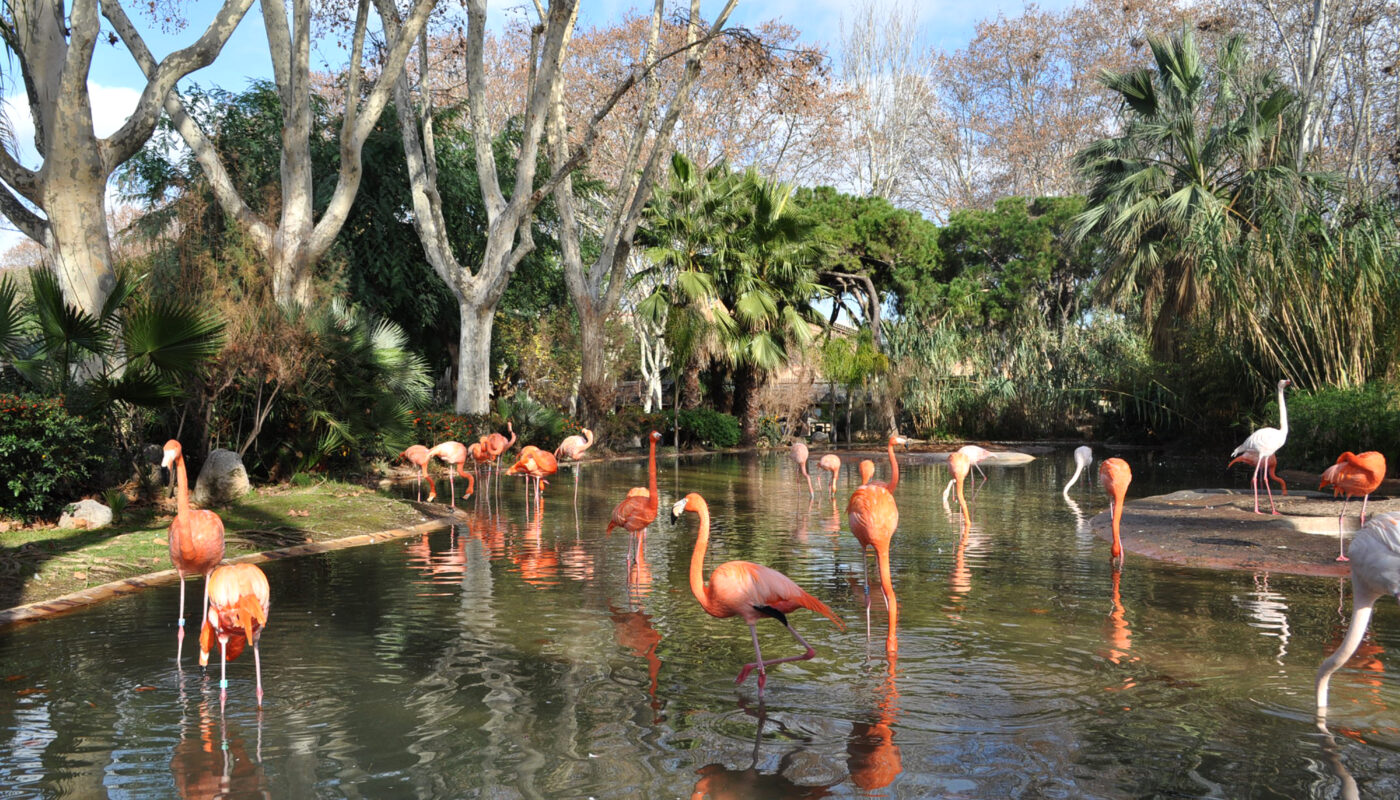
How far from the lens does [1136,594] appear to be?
7.92 m

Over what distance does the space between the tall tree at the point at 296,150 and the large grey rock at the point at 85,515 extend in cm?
477

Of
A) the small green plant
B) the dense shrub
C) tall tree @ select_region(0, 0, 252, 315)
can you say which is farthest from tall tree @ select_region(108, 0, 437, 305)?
the dense shrub

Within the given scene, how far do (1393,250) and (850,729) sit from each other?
15.2 metres

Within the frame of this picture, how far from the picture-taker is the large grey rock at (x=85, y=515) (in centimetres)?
983

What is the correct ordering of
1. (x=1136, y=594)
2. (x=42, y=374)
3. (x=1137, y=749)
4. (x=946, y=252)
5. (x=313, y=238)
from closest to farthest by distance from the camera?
(x=1137, y=749) < (x=1136, y=594) < (x=42, y=374) < (x=313, y=238) < (x=946, y=252)

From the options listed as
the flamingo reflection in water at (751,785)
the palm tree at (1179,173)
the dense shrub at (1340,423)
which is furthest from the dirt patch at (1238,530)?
the palm tree at (1179,173)

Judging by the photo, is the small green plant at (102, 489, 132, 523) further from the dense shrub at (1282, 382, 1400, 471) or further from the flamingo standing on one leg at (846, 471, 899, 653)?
the dense shrub at (1282, 382, 1400, 471)

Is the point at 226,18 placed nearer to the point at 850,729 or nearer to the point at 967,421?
the point at 850,729

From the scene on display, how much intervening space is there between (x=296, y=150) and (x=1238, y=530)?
42.2ft

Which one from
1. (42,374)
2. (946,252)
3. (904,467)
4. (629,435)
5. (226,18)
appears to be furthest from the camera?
(946,252)

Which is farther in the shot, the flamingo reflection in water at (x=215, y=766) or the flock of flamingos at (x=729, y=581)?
the flock of flamingos at (x=729, y=581)

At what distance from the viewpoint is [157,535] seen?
30.9ft

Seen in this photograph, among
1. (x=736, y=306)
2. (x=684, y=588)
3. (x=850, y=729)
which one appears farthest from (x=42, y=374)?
(x=736, y=306)

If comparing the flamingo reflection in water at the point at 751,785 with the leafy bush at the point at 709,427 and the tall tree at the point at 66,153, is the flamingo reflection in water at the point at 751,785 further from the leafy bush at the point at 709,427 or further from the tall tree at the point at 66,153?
the leafy bush at the point at 709,427
